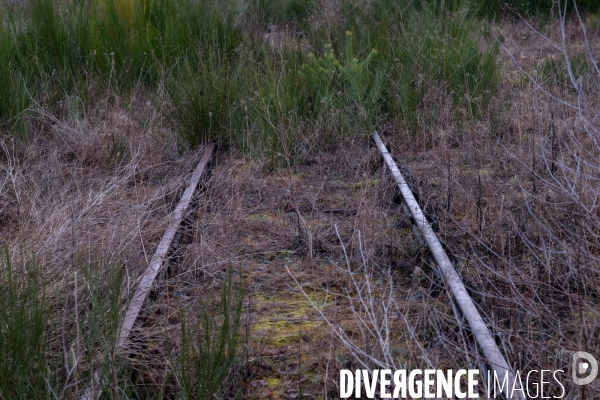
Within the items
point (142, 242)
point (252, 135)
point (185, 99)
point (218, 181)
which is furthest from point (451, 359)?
point (185, 99)

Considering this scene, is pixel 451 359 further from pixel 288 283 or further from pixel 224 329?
pixel 288 283

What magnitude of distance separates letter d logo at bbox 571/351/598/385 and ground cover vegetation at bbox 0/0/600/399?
0.12 feet

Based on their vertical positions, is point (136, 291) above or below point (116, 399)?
below

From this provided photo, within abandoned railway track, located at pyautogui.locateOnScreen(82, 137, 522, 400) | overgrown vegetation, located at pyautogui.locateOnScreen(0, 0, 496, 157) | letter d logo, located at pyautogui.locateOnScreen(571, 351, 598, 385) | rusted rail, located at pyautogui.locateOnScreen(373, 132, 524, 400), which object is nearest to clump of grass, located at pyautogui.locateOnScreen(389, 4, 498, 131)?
overgrown vegetation, located at pyautogui.locateOnScreen(0, 0, 496, 157)

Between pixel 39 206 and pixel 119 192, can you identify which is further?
pixel 119 192

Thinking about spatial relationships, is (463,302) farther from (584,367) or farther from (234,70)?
(234,70)

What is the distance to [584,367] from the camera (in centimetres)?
238

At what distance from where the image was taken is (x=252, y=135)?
604 centimetres

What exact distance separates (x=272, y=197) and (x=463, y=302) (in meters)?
2.16

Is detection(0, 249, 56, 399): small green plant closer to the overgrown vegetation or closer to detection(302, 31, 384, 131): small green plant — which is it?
the overgrown vegetation

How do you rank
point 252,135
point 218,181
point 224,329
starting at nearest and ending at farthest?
point 224,329, point 218,181, point 252,135

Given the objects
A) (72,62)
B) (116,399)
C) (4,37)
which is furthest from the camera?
(72,62)

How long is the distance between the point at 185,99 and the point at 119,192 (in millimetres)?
1692

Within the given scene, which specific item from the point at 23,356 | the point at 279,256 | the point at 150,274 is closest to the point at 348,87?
the point at 279,256
